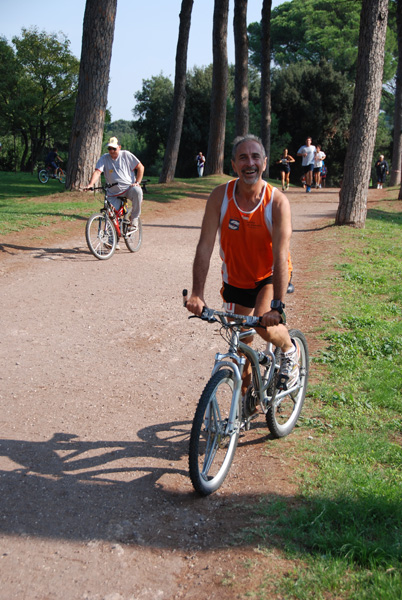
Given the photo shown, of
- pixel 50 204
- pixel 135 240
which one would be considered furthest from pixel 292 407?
pixel 50 204

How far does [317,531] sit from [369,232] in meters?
11.5

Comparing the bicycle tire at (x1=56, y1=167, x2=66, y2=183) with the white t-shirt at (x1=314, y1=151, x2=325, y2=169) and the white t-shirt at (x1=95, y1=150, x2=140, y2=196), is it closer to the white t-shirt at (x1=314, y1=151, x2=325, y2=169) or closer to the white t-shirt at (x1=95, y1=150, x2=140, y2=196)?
the white t-shirt at (x1=314, y1=151, x2=325, y2=169)

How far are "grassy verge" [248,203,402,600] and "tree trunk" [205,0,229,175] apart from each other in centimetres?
1952

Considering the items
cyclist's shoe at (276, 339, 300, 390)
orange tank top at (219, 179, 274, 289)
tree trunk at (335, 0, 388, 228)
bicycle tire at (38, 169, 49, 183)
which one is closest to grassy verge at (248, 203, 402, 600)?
cyclist's shoe at (276, 339, 300, 390)

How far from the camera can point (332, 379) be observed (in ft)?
18.4

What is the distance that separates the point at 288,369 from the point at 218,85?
22.7m

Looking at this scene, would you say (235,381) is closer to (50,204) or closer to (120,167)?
(120,167)

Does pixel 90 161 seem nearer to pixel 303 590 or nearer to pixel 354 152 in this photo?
pixel 354 152

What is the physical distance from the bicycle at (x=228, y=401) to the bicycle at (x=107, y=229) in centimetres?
643

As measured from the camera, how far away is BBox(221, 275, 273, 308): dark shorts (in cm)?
408

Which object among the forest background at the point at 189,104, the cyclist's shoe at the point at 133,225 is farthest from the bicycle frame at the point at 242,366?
the forest background at the point at 189,104

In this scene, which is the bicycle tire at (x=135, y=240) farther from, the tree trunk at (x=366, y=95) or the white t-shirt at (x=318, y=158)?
the white t-shirt at (x=318, y=158)

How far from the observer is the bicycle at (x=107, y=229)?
1023cm

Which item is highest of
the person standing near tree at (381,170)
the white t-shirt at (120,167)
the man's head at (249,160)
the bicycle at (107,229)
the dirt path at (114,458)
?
the person standing near tree at (381,170)
